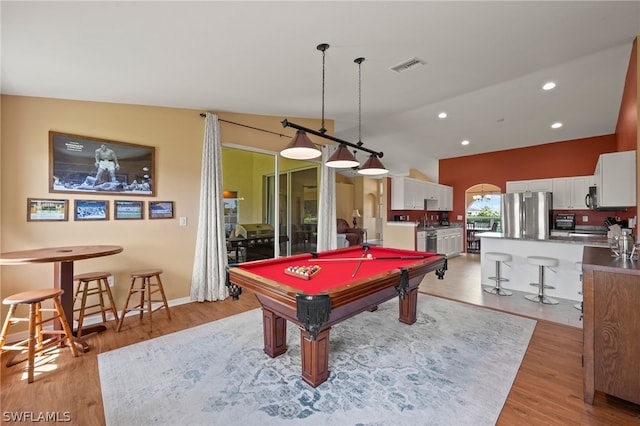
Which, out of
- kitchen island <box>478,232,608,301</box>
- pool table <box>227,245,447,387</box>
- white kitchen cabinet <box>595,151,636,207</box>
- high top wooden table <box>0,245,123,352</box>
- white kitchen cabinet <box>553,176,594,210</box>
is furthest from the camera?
white kitchen cabinet <box>553,176,594,210</box>

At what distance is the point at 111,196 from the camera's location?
3.24m

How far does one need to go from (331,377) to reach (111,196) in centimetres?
329

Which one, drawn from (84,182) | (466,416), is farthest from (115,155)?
(466,416)

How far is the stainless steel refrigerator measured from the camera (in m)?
5.29

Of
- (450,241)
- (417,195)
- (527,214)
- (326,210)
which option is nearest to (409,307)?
(326,210)

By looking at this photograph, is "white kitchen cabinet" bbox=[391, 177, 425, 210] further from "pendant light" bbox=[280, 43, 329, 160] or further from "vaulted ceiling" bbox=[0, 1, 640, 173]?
"pendant light" bbox=[280, 43, 329, 160]

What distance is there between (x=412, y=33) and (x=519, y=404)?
3.17 meters

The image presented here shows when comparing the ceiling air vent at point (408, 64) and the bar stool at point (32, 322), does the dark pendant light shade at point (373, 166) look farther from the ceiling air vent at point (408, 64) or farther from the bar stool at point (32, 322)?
the bar stool at point (32, 322)

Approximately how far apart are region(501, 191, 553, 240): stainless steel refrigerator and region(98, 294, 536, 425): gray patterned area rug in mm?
3183

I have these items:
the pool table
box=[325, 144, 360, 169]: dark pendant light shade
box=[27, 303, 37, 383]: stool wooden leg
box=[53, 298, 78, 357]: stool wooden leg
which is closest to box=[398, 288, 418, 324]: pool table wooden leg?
the pool table

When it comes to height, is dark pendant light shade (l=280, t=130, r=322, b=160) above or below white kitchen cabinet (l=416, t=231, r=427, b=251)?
above

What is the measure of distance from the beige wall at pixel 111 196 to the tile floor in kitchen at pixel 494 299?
404 cm

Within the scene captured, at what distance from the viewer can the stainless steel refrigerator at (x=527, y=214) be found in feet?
17.4

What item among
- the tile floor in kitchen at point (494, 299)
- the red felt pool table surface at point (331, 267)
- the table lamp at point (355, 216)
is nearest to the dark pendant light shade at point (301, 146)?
the red felt pool table surface at point (331, 267)
